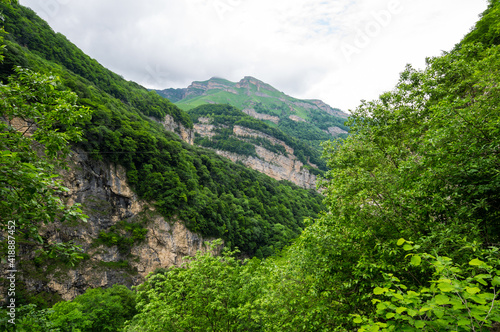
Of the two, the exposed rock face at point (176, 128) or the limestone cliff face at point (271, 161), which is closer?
the exposed rock face at point (176, 128)

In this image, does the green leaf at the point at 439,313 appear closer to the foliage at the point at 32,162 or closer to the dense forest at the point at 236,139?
the foliage at the point at 32,162

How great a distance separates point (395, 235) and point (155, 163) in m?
42.4

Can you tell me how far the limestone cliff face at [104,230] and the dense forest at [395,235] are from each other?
37.4 ft

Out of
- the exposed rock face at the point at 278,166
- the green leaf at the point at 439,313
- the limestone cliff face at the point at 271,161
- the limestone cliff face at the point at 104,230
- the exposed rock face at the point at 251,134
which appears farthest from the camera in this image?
the exposed rock face at the point at 251,134

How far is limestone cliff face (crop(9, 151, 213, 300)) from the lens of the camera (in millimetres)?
26070

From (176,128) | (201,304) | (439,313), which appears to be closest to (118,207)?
(201,304)

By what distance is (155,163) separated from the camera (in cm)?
4206

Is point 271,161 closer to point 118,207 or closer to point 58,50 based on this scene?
point 58,50

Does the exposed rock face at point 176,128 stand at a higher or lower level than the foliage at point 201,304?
higher

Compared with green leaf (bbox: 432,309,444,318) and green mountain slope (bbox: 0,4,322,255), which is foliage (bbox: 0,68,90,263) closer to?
green leaf (bbox: 432,309,444,318)

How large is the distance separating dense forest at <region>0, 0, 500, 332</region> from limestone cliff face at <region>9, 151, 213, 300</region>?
11.4 meters

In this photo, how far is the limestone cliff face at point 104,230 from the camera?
2607cm

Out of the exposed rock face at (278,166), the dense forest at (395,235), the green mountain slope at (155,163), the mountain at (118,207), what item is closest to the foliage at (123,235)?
the mountain at (118,207)

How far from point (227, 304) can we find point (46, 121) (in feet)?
38.6
